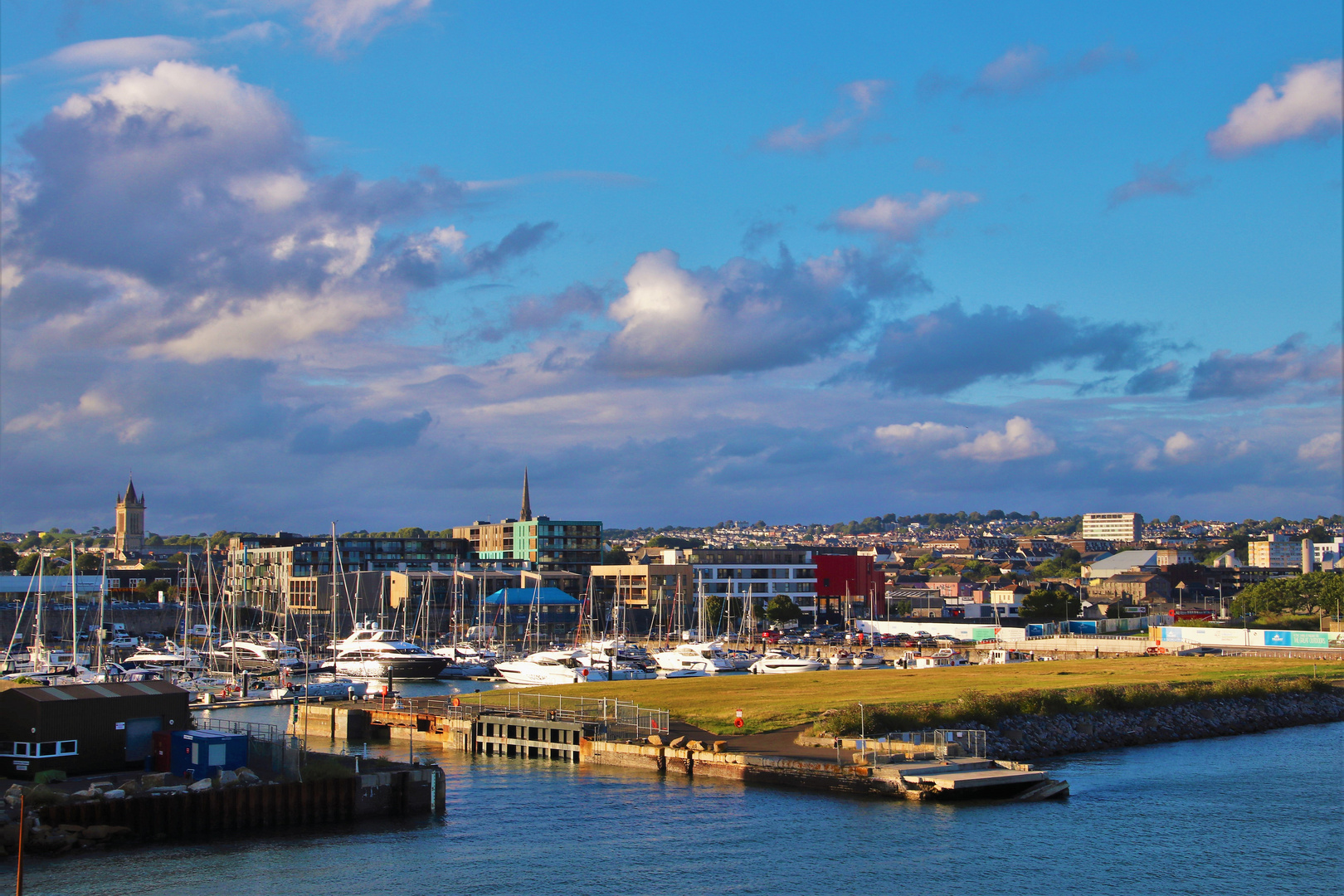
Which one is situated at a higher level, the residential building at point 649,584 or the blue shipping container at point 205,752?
the residential building at point 649,584

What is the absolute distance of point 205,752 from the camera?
40656 mm

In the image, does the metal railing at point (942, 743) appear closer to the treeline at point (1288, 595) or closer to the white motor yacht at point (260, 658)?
the white motor yacht at point (260, 658)

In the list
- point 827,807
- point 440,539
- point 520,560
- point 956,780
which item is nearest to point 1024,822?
point 956,780

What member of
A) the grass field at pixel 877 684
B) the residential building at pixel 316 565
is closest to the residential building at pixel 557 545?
the residential building at pixel 316 565

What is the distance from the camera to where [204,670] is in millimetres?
91125

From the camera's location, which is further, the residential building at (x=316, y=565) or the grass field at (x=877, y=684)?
the residential building at (x=316, y=565)

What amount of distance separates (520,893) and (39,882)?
11858 millimetres

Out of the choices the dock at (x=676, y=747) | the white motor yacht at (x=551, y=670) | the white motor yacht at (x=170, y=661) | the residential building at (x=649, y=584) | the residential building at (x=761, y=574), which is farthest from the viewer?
the residential building at (x=761, y=574)

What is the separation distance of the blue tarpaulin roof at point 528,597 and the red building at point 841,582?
→ 32815 mm

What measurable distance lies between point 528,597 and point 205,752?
108 metres

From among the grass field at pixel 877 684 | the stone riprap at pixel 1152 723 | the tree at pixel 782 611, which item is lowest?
the stone riprap at pixel 1152 723

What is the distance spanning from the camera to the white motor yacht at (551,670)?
288 feet

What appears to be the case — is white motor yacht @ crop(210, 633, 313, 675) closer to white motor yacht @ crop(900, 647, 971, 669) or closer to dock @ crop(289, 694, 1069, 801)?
dock @ crop(289, 694, 1069, 801)

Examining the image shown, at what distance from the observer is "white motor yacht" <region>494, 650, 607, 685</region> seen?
87.8 m
